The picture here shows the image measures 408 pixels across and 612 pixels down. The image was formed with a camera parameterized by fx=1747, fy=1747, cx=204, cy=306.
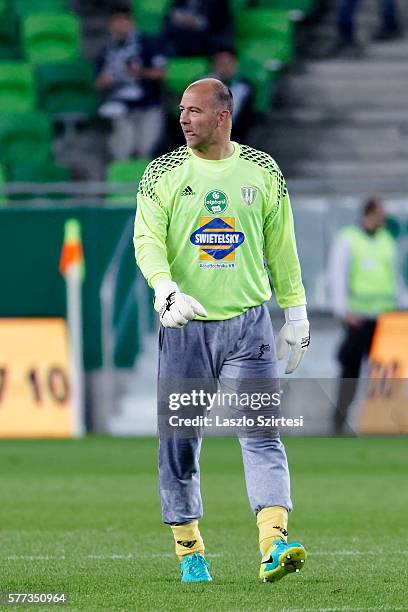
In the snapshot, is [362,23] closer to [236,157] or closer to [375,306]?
[375,306]

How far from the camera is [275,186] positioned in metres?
7.64

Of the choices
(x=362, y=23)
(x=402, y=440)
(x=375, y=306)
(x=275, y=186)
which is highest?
(x=275, y=186)

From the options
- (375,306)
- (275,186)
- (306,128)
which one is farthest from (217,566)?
(306,128)

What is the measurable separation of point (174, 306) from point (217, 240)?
1.50 ft

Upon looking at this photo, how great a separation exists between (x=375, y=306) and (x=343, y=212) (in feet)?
3.30

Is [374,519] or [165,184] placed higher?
[165,184]

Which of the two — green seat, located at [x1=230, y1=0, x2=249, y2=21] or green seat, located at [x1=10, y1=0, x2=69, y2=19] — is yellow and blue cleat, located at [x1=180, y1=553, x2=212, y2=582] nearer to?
green seat, located at [x1=230, y1=0, x2=249, y2=21]

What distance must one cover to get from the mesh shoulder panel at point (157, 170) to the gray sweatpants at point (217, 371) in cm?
60

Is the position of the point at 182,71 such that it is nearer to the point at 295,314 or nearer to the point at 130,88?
the point at 130,88

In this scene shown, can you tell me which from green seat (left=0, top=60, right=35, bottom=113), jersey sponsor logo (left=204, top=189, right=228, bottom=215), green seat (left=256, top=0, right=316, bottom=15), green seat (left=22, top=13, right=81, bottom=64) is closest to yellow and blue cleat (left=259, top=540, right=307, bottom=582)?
jersey sponsor logo (left=204, top=189, right=228, bottom=215)

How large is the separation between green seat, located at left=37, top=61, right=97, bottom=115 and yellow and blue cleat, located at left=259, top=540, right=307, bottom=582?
50.6ft

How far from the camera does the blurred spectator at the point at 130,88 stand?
21.1 meters

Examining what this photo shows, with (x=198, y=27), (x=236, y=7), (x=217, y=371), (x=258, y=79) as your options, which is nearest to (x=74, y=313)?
Result: (x=258, y=79)

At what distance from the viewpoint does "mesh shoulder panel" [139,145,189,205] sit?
7562 mm
